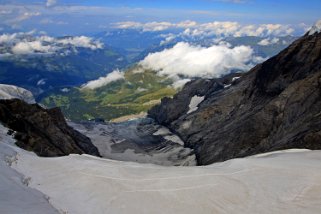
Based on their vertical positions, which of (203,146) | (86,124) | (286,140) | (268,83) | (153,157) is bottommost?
(86,124)

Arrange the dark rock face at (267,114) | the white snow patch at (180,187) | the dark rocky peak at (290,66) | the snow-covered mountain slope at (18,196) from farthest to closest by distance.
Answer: the dark rocky peak at (290,66) → the dark rock face at (267,114) → the white snow patch at (180,187) → the snow-covered mountain slope at (18,196)

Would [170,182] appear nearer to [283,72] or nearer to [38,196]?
[38,196]

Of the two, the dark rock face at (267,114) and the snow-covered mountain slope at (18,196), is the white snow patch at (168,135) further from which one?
the snow-covered mountain slope at (18,196)

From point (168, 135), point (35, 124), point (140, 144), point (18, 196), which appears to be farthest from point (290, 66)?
point (18, 196)

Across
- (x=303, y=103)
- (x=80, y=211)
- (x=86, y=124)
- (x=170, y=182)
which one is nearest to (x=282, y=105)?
(x=303, y=103)

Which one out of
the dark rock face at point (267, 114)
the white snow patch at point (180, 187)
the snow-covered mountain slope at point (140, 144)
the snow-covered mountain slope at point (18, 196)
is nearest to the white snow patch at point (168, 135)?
the snow-covered mountain slope at point (140, 144)
